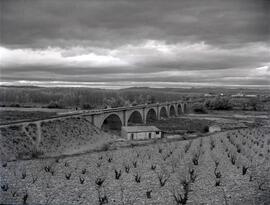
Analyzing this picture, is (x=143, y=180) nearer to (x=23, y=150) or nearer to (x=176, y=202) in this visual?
(x=176, y=202)

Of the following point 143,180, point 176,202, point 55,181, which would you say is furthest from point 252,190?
point 55,181

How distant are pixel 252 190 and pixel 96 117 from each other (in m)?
27.9

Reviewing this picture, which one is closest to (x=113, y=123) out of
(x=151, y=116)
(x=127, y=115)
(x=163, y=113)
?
(x=127, y=115)

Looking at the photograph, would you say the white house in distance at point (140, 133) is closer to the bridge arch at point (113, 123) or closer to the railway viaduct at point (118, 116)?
the railway viaduct at point (118, 116)

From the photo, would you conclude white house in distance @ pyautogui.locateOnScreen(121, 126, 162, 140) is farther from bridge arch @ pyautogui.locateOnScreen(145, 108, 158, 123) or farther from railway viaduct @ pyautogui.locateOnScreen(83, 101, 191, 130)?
bridge arch @ pyautogui.locateOnScreen(145, 108, 158, 123)

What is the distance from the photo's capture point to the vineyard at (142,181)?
29.9 feet

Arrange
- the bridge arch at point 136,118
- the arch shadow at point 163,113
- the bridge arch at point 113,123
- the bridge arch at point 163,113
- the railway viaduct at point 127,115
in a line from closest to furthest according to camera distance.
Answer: the railway viaduct at point 127,115 < the bridge arch at point 113,123 < the bridge arch at point 136,118 < the bridge arch at point 163,113 < the arch shadow at point 163,113

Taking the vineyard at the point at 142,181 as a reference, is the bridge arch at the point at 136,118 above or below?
below

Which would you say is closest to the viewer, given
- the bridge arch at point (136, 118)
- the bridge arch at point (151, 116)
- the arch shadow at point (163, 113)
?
the bridge arch at point (136, 118)

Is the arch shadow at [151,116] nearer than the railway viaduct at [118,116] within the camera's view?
No

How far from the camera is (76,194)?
31.7ft

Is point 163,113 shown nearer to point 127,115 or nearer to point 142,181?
point 127,115

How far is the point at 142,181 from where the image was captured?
1119 centimetres

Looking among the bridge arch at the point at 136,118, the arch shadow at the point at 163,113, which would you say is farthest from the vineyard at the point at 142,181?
the arch shadow at the point at 163,113
